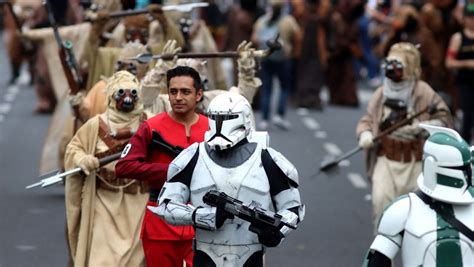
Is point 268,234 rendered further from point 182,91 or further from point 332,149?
point 332,149

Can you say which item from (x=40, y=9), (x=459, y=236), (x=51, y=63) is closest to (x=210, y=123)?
(x=459, y=236)

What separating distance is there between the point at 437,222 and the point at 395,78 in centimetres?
492

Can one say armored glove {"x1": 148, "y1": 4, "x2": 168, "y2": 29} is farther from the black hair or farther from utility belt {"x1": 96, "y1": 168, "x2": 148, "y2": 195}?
the black hair

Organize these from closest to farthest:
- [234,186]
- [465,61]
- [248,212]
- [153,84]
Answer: [248,212] → [234,186] → [153,84] → [465,61]

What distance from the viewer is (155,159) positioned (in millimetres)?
9914

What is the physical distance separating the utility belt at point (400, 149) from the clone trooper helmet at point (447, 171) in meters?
4.88

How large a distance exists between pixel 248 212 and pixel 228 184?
0.30m

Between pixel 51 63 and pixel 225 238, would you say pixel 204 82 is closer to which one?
pixel 225 238

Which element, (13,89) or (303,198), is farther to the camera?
(13,89)

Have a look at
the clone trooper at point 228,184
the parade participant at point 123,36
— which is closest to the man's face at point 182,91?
the clone trooper at point 228,184

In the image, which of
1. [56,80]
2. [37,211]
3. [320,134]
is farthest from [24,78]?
[37,211]

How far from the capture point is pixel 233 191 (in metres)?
8.63

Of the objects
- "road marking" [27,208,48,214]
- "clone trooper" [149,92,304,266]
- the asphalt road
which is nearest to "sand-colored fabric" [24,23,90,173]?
the asphalt road

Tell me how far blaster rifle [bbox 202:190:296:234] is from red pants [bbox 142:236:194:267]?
4.56ft
